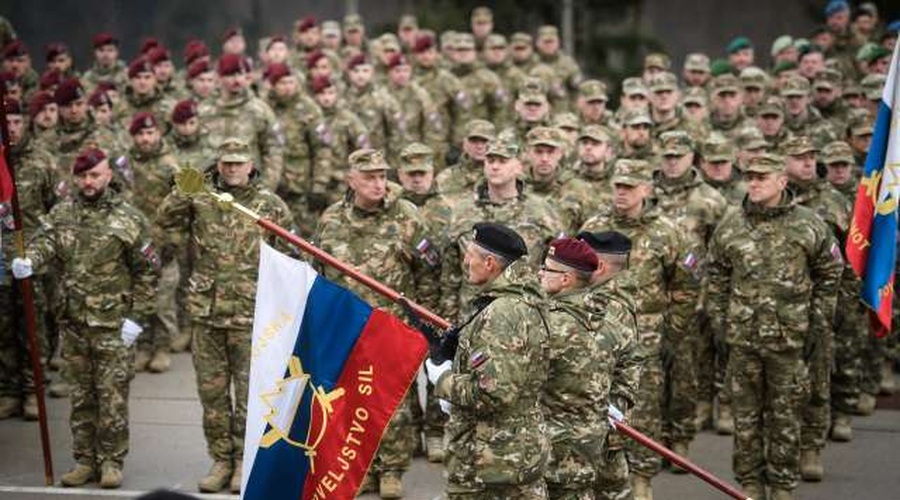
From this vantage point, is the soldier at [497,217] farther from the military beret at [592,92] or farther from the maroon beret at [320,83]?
the maroon beret at [320,83]

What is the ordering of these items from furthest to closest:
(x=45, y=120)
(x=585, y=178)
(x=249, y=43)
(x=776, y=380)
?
(x=249, y=43) < (x=45, y=120) < (x=585, y=178) < (x=776, y=380)

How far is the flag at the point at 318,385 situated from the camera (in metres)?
8.48

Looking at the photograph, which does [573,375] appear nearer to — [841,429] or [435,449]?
Answer: [435,449]

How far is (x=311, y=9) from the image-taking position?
23422mm

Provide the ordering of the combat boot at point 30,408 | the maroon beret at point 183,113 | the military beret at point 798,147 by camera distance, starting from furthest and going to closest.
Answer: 1. the maroon beret at point 183,113
2. the combat boot at point 30,408
3. the military beret at point 798,147

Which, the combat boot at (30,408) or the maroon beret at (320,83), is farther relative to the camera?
the maroon beret at (320,83)

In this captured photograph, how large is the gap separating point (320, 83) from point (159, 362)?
12.7ft

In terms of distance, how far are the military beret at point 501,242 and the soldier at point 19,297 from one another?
19.5 ft

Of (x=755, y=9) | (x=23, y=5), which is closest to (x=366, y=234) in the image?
(x=23, y=5)

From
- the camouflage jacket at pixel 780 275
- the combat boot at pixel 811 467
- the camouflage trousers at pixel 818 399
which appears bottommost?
the combat boot at pixel 811 467

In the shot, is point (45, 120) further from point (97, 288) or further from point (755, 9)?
point (755, 9)

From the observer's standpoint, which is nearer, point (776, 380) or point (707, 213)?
point (776, 380)

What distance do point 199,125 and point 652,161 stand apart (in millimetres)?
4575

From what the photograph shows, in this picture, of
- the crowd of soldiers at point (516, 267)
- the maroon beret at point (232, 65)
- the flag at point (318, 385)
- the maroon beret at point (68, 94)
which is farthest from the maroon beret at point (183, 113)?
the flag at point (318, 385)
